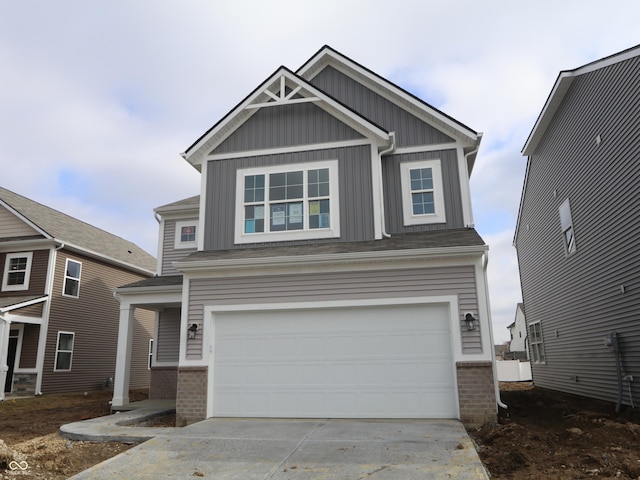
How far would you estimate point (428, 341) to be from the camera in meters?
9.16

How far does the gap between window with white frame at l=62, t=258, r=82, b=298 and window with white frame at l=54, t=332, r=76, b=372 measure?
149 centimetres

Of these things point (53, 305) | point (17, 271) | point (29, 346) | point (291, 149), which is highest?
point (291, 149)

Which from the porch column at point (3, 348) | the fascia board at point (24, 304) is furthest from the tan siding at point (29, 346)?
the porch column at point (3, 348)

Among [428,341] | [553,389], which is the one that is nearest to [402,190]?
[428,341]

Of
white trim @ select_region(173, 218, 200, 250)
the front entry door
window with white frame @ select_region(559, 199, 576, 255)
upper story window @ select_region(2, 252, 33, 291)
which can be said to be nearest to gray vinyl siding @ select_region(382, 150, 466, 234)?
window with white frame @ select_region(559, 199, 576, 255)

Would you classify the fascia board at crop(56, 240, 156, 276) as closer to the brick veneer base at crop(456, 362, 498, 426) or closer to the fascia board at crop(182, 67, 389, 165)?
the fascia board at crop(182, 67, 389, 165)

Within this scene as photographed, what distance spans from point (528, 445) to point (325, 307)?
4.23 metres

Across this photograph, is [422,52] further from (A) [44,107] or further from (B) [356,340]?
(A) [44,107]

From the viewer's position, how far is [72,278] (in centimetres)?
1842

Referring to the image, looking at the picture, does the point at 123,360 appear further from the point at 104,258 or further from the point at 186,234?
the point at 104,258

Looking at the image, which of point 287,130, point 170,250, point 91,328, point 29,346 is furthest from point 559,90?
point 29,346

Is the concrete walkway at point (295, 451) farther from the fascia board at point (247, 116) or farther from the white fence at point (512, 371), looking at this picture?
the white fence at point (512, 371)

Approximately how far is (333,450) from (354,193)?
18.4 ft

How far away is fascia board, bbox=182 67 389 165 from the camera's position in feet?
35.8
